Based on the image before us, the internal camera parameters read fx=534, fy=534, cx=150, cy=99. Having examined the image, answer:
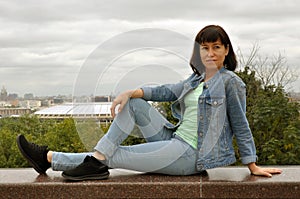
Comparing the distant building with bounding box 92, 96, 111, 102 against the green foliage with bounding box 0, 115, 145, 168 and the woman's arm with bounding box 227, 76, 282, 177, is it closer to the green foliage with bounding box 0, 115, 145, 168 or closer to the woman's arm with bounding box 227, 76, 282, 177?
the woman's arm with bounding box 227, 76, 282, 177

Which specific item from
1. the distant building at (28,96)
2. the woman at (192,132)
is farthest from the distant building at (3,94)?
the woman at (192,132)

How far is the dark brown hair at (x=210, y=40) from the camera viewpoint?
3.05m

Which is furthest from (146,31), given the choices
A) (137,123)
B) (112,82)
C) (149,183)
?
(149,183)

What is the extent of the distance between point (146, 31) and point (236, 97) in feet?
2.24

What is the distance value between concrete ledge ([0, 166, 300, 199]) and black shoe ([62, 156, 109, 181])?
0.04m

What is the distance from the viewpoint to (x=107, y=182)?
10.0 ft

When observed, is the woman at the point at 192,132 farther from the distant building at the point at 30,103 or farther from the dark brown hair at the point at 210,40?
the distant building at the point at 30,103

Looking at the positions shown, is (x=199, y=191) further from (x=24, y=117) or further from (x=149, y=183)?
(x=24, y=117)

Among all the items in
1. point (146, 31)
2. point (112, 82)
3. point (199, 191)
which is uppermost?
point (146, 31)

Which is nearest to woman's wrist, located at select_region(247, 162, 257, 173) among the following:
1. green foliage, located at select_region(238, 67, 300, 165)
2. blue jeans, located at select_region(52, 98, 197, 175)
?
blue jeans, located at select_region(52, 98, 197, 175)

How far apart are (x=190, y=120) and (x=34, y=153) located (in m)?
0.94

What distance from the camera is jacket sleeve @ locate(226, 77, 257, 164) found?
3029mm

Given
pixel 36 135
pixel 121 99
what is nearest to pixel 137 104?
pixel 121 99

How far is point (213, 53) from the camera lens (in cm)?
307
